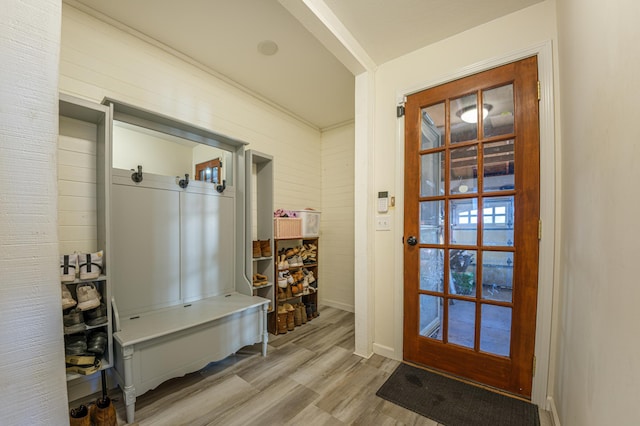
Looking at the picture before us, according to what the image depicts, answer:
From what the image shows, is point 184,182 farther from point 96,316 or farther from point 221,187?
point 96,316

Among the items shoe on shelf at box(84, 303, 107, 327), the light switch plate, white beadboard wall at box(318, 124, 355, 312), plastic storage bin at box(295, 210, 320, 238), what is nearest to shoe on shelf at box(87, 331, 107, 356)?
shoe on shelf at box(84, 303, 107, 327)

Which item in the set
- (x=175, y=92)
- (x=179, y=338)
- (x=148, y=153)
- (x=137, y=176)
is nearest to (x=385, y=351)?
(x=179, y=338)

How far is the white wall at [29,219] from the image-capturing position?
793mm

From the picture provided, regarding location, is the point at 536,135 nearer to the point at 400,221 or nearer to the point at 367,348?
the point at 400,221

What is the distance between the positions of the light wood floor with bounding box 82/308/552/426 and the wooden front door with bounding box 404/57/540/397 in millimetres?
416

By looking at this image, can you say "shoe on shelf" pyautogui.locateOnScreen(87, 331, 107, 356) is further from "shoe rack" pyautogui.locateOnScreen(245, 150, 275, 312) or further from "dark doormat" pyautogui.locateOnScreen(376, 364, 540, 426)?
"dark doormat" pyautogui.locateOnScreen(376, 364, 540, 426)

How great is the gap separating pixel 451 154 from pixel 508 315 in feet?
3.99

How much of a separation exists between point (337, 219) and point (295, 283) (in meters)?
1.16

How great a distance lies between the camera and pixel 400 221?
6.97 feet

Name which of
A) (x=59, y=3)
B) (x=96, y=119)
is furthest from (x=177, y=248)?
(x=59, y=3)

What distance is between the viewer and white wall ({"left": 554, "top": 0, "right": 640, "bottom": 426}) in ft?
2.11

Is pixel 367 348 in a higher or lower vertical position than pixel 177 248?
lower

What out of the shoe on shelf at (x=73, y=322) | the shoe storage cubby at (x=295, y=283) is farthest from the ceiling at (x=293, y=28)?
the shoe on shelf at (x=73, y=322)

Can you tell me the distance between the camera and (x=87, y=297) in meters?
1.50
